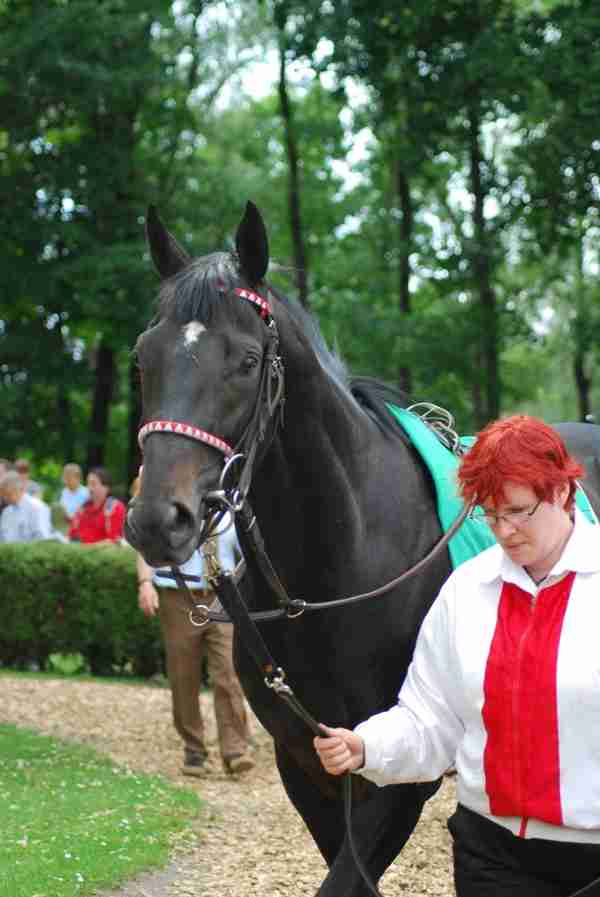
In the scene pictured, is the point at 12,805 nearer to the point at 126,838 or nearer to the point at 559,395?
the point at 126,838

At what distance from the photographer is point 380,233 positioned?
29000 millimetres

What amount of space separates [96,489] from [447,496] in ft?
34.2

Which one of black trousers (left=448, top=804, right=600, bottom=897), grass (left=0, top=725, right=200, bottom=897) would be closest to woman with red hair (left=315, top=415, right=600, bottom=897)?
black trousers (left=448, top=804, right=600, bottom=897)

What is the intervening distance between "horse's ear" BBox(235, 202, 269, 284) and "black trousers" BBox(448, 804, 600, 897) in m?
1.60

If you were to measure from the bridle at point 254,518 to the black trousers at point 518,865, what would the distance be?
472 mm

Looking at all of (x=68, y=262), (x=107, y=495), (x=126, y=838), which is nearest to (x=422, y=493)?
(x=126, y=838)

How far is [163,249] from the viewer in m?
4.01

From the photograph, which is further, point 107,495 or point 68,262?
point 68,262

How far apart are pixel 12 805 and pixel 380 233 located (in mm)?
22630

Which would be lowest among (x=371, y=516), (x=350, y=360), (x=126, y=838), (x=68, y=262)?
(x=126, y=838)

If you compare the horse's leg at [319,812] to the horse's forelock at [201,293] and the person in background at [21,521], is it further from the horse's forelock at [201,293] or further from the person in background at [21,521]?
the person in background at [21,521]

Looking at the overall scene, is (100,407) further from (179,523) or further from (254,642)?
(179,523)

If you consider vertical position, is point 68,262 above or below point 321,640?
above

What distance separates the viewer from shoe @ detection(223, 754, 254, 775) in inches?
365
